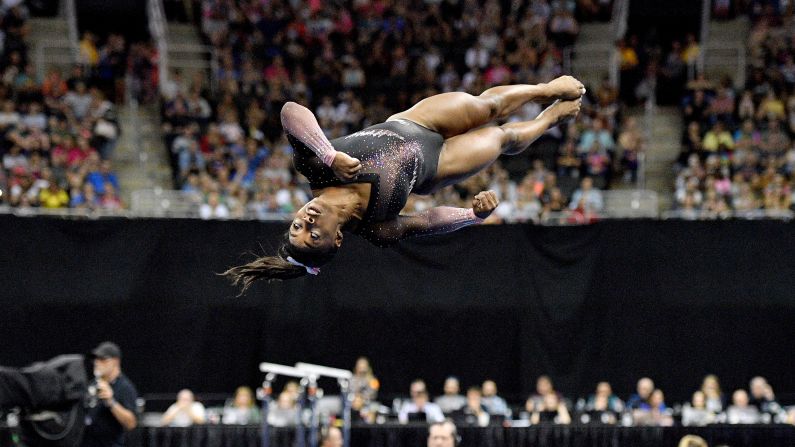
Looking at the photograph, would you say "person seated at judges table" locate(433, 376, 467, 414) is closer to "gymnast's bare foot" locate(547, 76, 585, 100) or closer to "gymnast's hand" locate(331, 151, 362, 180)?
"gymnast's bare foot" locate(547, 76, 585, 100)

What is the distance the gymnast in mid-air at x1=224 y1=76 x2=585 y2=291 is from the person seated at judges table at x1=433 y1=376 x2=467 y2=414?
18.8ft

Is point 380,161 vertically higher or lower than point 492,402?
higher

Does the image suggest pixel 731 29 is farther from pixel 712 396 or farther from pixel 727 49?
pixel 712 396

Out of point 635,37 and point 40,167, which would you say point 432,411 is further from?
point 635,37

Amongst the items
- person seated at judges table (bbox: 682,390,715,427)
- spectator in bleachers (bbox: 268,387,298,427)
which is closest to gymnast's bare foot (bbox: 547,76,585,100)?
spectator in bleachers (bbox: 268,387,298,427)

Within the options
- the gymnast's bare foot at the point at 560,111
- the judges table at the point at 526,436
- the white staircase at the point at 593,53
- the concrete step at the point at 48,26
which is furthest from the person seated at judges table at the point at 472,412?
the concrete step at the point at 48,26

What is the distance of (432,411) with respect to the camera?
11656 millimetres

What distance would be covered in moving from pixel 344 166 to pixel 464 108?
107 centimetres

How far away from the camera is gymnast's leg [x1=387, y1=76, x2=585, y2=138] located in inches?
254

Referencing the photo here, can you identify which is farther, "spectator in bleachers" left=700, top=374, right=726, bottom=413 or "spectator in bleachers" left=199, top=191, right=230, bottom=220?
"spectator in bleachers" left=199, top=191, right=230, bottom=220

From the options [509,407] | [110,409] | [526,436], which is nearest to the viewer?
[110,409]

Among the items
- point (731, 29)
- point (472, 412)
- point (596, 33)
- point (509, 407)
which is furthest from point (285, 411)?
point (731, 29)

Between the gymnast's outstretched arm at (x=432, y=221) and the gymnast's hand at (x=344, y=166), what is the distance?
0.48 m

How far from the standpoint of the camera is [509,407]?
12648 mm
